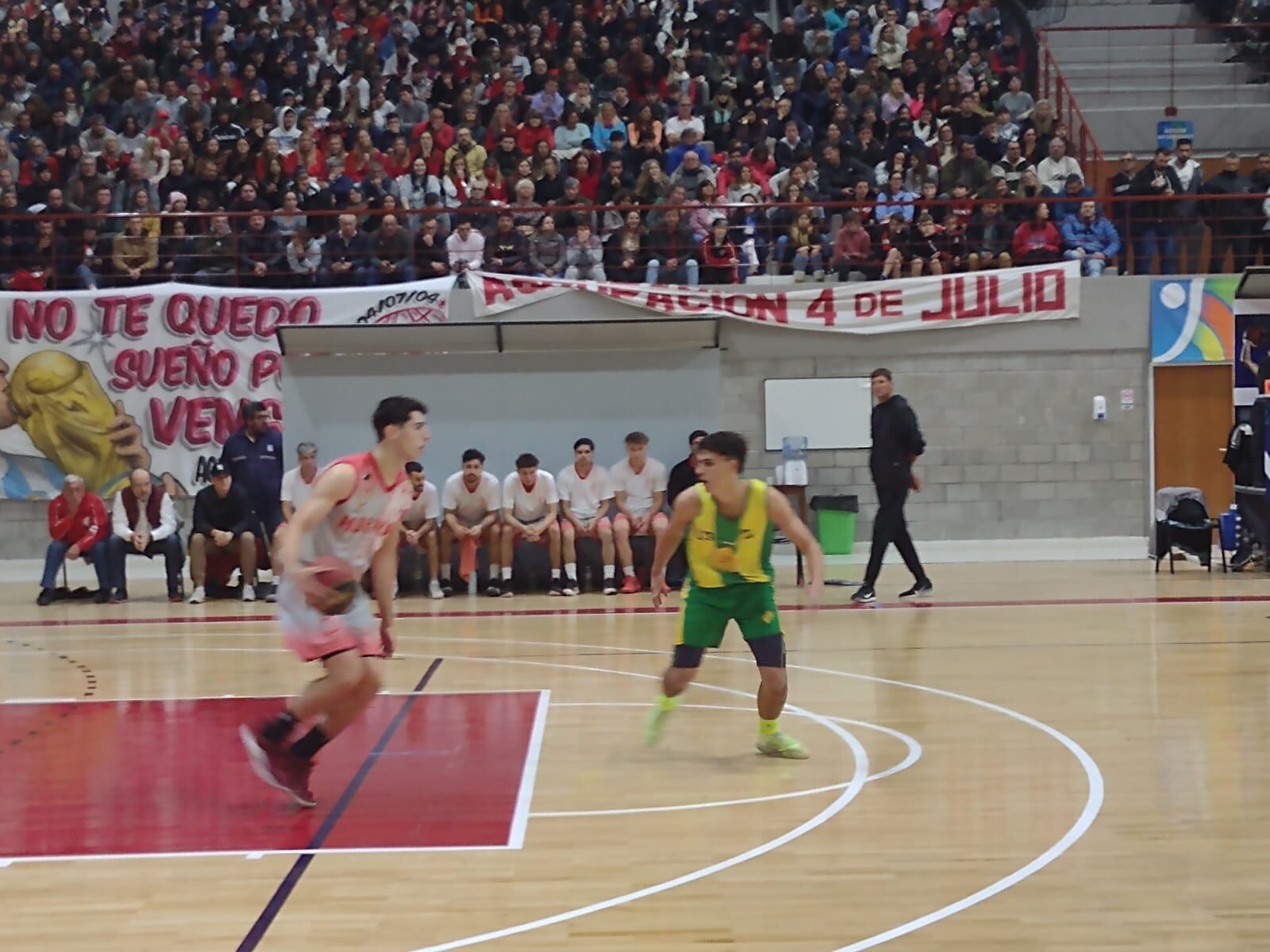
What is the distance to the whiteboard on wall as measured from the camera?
54.2ft

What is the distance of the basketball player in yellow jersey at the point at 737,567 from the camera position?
6586mm

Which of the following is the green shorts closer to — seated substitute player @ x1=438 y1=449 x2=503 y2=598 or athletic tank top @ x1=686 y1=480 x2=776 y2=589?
athletic tank top @ x1=686 y1=480 x2=776 y2=589

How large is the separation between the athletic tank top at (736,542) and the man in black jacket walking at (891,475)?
5.79 m

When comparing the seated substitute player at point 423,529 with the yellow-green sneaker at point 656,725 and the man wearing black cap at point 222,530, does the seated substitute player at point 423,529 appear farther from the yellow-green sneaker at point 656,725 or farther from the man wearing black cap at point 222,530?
the yellow-green sneaker at point 656,725

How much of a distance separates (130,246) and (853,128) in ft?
29.3

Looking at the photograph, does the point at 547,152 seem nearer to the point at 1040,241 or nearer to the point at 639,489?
the point at 639,489

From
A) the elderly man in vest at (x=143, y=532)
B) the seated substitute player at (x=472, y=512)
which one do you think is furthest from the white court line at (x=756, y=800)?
the elderly man in vest at (x=143, y=532)

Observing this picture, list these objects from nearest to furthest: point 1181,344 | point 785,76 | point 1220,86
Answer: point 1181,344 → point 785,76 → point 1220,86

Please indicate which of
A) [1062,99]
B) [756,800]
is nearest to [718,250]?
[1062,99]

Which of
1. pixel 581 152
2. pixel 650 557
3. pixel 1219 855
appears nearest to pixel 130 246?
pixel 581 152

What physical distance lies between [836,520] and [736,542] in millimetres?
9659

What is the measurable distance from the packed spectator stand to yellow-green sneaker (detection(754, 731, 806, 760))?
34.1 feet

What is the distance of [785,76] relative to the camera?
19.6 m

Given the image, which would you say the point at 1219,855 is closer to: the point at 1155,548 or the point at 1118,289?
the point at 1155,548
